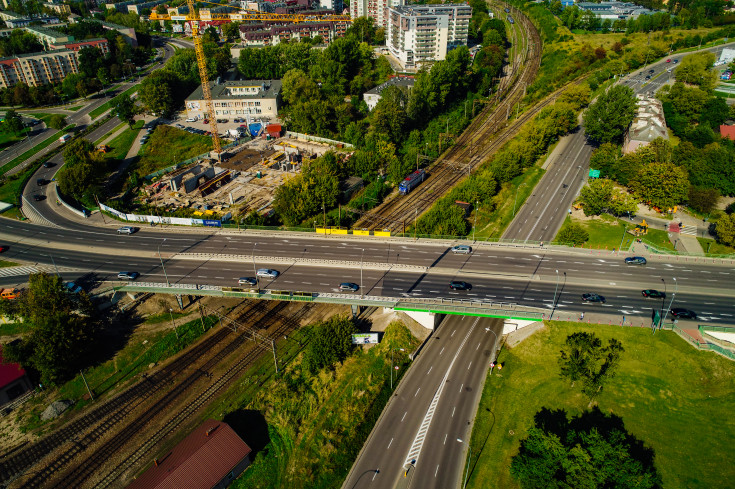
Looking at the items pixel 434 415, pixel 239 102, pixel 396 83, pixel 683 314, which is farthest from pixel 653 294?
pixel 239 102

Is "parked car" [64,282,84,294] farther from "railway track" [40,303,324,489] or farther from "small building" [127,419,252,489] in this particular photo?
"small building" [127,419,252,489]

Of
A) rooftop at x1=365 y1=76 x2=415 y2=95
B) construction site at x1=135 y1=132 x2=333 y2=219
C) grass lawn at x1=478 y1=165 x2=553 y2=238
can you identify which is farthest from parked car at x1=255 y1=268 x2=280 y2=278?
rooftop at x1=365 y1=76 x2=415 y2=95

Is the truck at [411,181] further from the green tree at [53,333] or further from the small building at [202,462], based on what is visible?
the small building at [202,462]

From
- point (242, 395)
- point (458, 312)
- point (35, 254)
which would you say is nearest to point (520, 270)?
point (458, 312)

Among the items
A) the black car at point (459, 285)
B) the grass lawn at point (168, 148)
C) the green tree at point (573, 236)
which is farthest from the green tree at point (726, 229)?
the grass lawn at point (168, 148)

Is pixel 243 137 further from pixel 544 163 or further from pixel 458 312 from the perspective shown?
pixel 458 312

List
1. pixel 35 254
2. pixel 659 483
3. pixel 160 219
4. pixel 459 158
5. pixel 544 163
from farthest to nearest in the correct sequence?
pixel 459 158 → pixel 544 163 → pixel 160 219 → pixel 35 254 → pixel 659 483
